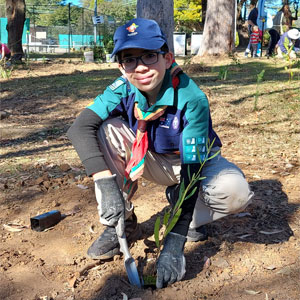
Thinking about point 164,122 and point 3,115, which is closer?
point 164,122

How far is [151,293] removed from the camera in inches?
80.1

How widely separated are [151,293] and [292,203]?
140cm

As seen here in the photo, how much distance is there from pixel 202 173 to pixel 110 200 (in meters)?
0.55

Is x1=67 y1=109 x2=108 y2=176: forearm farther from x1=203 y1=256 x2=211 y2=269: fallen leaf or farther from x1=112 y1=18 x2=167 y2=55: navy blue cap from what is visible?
x1=203 y1=256 x2=211 y2=269: fallen leaf

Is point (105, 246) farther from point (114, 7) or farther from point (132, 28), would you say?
point (114, 7)

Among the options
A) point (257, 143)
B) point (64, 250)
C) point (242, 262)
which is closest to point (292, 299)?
point (242, 262)

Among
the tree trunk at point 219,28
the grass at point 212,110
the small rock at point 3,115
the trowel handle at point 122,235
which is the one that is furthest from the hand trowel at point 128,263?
the tree trunk at point 219,28

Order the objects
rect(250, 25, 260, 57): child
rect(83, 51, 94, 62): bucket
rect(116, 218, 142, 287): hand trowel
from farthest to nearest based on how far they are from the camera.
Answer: rect(83, 51, 94, 62): bucket < rect(250, 25, 260, 57): child < rect(116, 218, 142, 287): hand trowel

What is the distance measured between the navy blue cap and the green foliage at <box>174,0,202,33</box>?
3471cm

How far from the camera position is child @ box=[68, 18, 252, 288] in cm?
207

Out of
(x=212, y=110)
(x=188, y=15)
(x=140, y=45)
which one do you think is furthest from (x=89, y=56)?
(x=188, y=15)

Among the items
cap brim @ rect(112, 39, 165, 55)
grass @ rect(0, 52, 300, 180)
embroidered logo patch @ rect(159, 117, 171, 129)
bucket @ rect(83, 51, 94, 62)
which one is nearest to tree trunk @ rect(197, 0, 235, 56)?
grass @ rect(0, 52, 300, 180)

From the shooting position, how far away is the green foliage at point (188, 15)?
3771 cm

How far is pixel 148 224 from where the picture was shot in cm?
279
